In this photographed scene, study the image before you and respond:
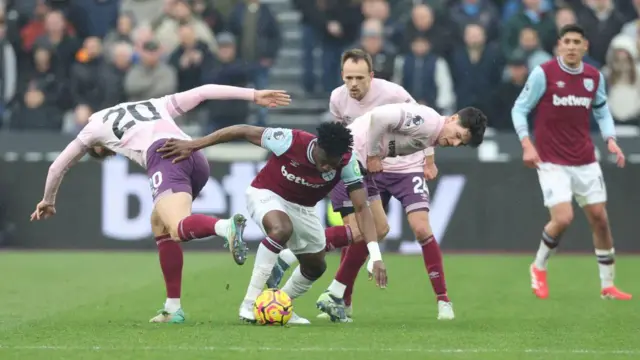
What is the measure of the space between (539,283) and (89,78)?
9.91m

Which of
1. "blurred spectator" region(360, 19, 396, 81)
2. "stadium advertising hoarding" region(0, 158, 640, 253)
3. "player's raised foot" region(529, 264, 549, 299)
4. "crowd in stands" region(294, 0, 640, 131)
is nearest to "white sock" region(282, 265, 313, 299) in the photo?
"player's raised foot" region(529, 264, 549, 299)

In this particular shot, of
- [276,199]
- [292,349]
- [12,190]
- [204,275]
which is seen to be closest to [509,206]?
[204,275]

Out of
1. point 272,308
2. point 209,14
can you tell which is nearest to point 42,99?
point 209,14

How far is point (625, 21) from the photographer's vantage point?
20781 millimetres

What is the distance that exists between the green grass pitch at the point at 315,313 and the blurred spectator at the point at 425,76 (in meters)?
2.97

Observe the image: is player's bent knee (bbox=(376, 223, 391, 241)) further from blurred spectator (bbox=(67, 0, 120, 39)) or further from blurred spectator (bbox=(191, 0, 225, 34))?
Result: blurred spectator (bbox=(67, 0, 120, 39))

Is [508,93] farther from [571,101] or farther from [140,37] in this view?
[571,101]

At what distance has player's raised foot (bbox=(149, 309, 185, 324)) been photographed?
10969mm

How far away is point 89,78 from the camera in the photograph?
841 inches

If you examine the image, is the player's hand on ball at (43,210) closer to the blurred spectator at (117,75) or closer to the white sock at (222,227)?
the white sock at (222,227)

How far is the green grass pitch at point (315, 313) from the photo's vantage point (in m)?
9.08

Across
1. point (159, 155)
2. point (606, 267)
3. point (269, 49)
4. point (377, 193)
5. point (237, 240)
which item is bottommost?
point (606, 267)

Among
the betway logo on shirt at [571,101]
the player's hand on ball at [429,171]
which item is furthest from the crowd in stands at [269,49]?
the player's hand on ball at [429,171]

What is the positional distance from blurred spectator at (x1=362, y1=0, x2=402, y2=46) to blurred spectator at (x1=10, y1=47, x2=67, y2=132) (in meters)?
4.87
